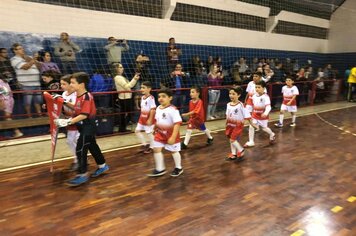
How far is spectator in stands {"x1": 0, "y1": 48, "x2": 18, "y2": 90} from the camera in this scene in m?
6.04

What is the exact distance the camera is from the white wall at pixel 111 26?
6.87 m

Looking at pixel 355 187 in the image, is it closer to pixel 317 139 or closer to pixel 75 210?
pixel 317 139

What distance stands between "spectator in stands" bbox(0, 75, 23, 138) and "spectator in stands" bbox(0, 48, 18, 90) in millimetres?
59

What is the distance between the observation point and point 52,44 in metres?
7.16

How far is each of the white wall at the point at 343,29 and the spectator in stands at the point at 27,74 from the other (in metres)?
14.9

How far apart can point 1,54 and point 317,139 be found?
21.2 ft

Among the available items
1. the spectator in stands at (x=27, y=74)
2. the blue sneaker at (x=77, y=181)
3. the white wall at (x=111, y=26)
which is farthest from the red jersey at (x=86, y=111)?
the white wall at (x=111, y=26)

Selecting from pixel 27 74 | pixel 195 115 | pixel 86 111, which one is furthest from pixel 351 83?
pixel 86 111

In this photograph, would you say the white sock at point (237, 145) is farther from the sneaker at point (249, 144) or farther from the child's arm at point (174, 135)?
the child's arm at point (174, 135)

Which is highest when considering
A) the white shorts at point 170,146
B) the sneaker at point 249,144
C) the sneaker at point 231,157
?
the white shorts at point 170,146

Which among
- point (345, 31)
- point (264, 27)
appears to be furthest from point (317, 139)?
point (345, 31)

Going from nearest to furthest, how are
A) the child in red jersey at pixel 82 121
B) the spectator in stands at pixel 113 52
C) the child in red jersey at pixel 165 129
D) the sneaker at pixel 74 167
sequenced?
the child in red jersey at pixel 82 121
the child in red jersey at pixel 165 129
the sneaker at pixel 74 167
the spectator in stands at pixel 113 52

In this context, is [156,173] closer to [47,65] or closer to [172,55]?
[47,65]

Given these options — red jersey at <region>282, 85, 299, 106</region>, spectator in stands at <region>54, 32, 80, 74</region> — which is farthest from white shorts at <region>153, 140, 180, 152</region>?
red jersey at <region>282, 85, 299, 106</region>
